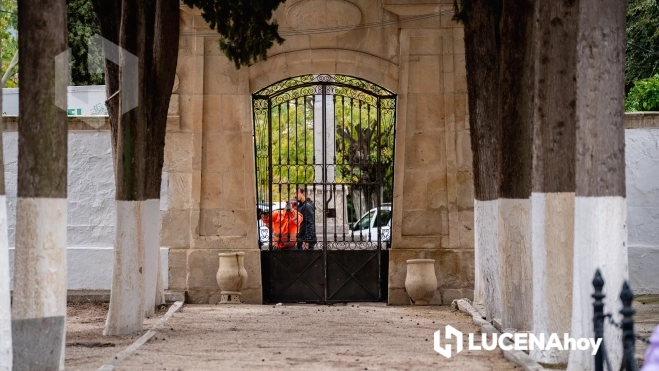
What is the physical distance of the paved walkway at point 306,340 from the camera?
34.1 ft

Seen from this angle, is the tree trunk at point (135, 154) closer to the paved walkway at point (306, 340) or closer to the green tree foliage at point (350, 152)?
the paved walkway at point (306, 340)

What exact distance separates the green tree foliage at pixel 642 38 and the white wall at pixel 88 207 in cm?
1181

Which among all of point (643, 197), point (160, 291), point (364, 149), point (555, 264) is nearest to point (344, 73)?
point (364, 149)

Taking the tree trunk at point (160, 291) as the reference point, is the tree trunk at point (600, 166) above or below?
above

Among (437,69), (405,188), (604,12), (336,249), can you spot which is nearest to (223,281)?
(336,249)

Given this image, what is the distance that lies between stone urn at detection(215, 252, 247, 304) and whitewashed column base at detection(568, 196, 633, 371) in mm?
9609

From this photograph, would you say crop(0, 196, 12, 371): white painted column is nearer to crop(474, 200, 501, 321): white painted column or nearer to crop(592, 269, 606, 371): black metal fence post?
crop(592, 269, 606, 371): black metal fence post

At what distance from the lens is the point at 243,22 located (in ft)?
47.0

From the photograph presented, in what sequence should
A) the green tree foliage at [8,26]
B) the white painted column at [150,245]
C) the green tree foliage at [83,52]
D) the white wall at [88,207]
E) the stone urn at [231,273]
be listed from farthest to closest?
the green tree foliage at [8,26] < the green tree foliage at [83,52] < the white wall at [88,207] < the stone urn at [231,273] < the white painted column at [150,245]

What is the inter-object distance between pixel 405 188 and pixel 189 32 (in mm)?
4102

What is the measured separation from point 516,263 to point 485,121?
2.86 meters

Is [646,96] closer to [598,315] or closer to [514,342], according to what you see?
[514,342]

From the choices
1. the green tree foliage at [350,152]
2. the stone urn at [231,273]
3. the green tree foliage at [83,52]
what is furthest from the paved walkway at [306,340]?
the green tree foliage at [83,52]

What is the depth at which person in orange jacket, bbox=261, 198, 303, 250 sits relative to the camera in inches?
723
